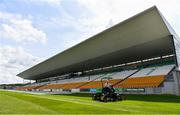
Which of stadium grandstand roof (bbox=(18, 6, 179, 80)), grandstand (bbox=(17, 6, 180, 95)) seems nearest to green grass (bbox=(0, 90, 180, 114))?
grandstand (bbox=(17, 6, 180, 95))

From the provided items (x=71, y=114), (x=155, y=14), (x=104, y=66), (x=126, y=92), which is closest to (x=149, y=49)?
(x=126, y=92)

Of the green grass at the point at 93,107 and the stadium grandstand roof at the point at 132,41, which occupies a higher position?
the stadium grandstand roof at the point at 132,41

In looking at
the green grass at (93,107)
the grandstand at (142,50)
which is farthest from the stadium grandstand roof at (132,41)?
the green grass at (93,107)

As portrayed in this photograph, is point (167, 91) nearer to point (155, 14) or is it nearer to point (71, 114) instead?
point (155, 14)

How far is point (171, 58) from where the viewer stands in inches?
1714

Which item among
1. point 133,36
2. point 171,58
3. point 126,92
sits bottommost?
point 126,92

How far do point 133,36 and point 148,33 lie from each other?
8.42ft

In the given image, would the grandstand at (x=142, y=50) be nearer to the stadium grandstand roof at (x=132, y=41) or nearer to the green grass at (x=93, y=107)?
the stadium grandstand roof at (x=132, y=41)

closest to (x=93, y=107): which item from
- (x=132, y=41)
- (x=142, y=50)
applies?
(x=132, y=41)

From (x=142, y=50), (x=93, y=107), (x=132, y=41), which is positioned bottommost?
(x=93, y=107)

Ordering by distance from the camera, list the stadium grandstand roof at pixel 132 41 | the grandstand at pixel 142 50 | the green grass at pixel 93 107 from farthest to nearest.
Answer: the grandstand at pixel 142 50 → the stadium grandstand roof at pixel 132 41 → the green grass at pixel 93 107

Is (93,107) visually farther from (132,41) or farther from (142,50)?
(142,50)

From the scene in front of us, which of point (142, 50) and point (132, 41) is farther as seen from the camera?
point (142, 50)

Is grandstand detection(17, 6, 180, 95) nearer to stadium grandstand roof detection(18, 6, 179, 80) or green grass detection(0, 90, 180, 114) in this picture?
stadium grandstand roof detection(18, 6, 179, 80)
